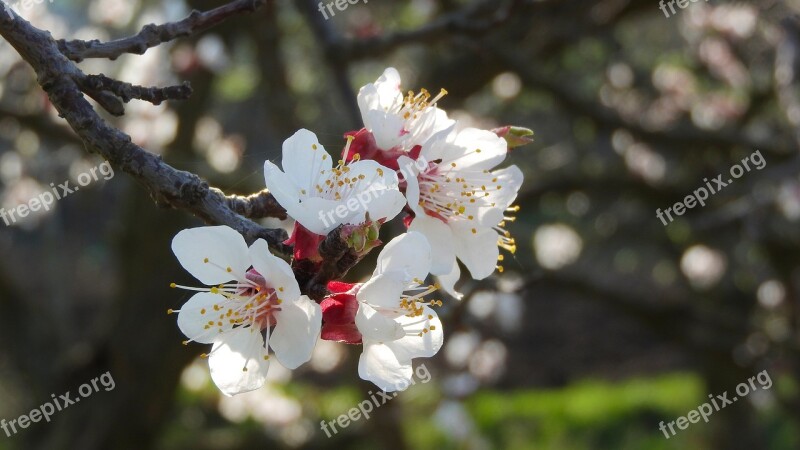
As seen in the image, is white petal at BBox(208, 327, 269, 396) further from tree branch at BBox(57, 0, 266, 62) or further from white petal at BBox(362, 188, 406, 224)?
tree branch at BBox(57, 0, 266, 62)

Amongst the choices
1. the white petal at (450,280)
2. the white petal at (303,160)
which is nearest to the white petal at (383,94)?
the white petal at (303,160)

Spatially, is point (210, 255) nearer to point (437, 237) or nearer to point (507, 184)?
point (437, 237)

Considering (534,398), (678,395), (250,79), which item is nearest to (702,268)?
(678,395)

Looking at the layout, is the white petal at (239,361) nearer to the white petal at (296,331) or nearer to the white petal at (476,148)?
the white petal at (296,331)

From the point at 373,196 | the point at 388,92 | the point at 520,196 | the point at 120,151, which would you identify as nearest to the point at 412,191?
the point at 373,196

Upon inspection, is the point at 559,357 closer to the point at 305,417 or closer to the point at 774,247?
the point at 305,417
